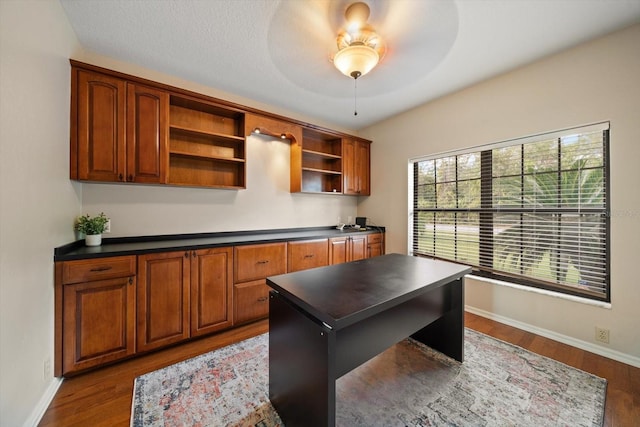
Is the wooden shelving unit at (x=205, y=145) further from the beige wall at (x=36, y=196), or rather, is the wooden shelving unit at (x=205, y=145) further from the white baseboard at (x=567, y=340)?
the white baseboard at (x=567, y=340)

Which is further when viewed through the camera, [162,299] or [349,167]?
[349,167]

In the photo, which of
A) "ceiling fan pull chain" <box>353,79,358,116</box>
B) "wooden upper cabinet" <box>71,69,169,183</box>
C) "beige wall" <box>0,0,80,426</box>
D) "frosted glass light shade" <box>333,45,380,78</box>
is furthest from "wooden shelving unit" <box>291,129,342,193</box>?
"beige wall" <box>0,0,80,426</box>

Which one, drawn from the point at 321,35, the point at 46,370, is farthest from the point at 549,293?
the point at 46,370

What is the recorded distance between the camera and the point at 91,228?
2082 millimetres

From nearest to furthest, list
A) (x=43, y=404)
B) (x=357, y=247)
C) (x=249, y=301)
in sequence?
(x=43, y=404) < (x=249, y=301) < (x=357, y=247)

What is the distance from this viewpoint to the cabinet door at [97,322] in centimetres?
174

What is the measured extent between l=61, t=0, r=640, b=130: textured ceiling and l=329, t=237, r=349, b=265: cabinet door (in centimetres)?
198

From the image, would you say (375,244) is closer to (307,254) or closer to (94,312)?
(307,254)

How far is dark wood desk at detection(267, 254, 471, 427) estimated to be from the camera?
1093 mm

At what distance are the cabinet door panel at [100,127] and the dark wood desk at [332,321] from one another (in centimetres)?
190

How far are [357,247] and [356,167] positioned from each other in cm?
137

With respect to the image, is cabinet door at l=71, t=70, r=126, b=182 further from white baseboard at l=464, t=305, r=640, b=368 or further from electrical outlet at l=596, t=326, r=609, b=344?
electrical outlet at l=596, t=326, r=609, b=344

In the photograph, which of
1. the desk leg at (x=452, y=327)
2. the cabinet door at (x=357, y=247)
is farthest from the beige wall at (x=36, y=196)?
the desk leg at (x=452, y=327)

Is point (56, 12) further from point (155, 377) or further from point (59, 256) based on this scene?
point (155, 377)
